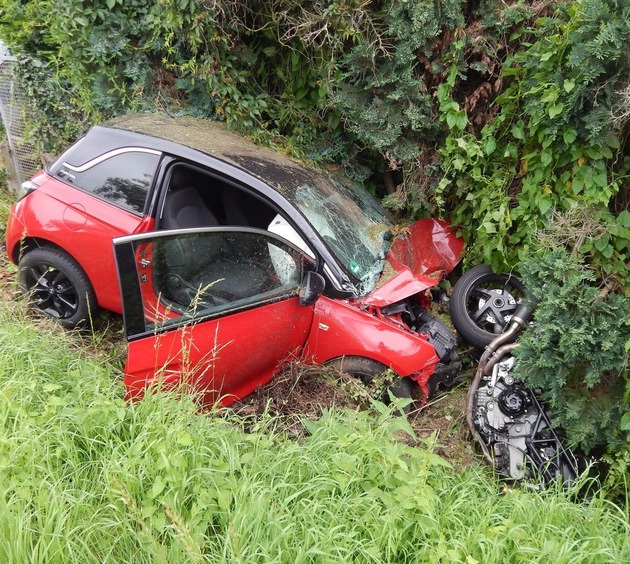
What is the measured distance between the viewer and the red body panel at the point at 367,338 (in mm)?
3391

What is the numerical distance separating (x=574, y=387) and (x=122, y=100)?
462 cm

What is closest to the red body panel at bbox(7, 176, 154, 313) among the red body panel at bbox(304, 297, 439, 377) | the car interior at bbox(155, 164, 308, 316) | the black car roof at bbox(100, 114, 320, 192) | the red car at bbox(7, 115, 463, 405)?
the red car at bbox(7, 115, 463, 405)

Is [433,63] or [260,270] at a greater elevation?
[433,63]

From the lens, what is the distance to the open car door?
2621 millimetres

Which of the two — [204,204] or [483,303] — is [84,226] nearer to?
[204,204]

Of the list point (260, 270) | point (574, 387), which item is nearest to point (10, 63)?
point (260, 270)

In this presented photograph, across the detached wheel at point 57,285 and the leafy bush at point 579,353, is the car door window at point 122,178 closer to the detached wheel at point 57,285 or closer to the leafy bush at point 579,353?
A: the detached wheel at point 57,285

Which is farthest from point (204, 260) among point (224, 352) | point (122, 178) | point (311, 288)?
point (122, 178)

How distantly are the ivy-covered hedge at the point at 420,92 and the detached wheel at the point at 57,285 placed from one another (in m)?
1.95

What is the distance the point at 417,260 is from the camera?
425 cm

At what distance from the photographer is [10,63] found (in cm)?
555

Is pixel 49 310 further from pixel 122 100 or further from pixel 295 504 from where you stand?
pixel 295 504

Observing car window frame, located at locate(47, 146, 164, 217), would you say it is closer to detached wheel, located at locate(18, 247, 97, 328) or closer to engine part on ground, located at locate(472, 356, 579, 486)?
detached wheel, located at locate(18, 247, 97, 328)

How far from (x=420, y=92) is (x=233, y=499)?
3.41m
